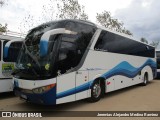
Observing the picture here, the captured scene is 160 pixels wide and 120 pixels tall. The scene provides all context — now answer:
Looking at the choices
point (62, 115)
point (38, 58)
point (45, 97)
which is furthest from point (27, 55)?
point (62, 115)

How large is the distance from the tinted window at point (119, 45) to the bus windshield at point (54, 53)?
105 centimetres

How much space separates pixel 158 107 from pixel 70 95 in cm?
362

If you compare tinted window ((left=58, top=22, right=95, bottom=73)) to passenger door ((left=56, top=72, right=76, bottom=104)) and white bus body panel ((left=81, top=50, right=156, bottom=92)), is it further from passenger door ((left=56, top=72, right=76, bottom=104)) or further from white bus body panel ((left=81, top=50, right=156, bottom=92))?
white bus body panel ((left=81, top=50, right=156, bottom=92))

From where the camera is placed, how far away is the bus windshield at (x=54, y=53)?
6977 mm

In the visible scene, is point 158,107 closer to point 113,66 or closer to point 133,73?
point 113,66

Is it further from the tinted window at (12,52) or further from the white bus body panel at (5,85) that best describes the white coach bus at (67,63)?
the tinted window at (12,52)

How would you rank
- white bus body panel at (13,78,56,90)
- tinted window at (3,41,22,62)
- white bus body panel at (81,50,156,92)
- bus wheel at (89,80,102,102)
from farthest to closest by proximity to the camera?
tinted window at (3,41,22,62), bus wheel at (89,80,102,102), white bus body panel at (81,50,156,92), white bus body panel at (13,78,56,90)

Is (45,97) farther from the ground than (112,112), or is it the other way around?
(45,97)

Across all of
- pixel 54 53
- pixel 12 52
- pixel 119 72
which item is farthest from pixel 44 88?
pixel 119 72

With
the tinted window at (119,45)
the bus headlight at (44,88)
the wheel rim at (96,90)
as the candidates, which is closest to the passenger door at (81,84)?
the wheel rim at (96,90)

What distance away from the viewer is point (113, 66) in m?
10.7

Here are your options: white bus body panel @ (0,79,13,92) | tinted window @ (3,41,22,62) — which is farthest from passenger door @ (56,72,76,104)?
tinted window @ (3,41,22,62)

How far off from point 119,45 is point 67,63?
4805 millimetres

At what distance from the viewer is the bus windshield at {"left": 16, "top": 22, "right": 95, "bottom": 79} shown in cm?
698
